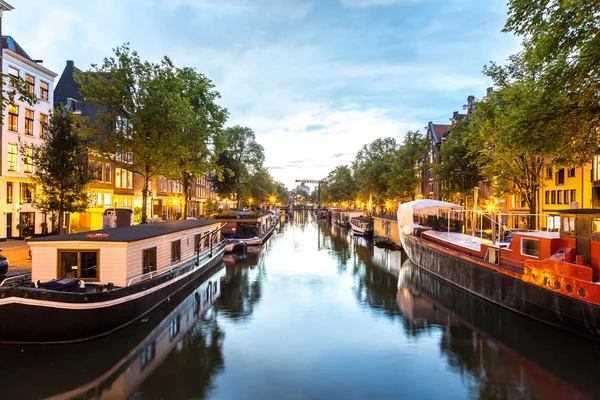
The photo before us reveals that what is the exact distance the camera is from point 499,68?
32281 millimetres

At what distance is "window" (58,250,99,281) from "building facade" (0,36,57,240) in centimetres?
2358

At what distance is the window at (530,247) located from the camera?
18438 millimetres

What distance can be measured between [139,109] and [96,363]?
881 inches

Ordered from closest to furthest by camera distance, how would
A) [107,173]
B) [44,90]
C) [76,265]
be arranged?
1. [76,265]
2. [44,90]
3. [107,173]

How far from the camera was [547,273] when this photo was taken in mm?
16609

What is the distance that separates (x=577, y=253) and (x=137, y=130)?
93.8 feet

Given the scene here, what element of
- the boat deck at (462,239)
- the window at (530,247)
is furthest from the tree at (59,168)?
the window at (530,247)

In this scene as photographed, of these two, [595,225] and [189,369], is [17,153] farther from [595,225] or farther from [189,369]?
[595,225]

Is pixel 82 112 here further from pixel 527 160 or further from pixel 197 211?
pixel 527 160

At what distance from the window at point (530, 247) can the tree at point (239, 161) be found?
42.8m

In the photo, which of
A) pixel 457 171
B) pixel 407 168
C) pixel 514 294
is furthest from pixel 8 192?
A: pixel 407 168

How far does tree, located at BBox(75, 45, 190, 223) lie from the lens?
99.0 feet

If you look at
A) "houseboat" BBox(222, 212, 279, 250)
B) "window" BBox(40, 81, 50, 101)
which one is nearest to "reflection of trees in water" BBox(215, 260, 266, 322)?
"houseboat" BBox(222, 212, 279, 250)

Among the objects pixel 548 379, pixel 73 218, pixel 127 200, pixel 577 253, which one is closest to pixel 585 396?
pixel 548 379
